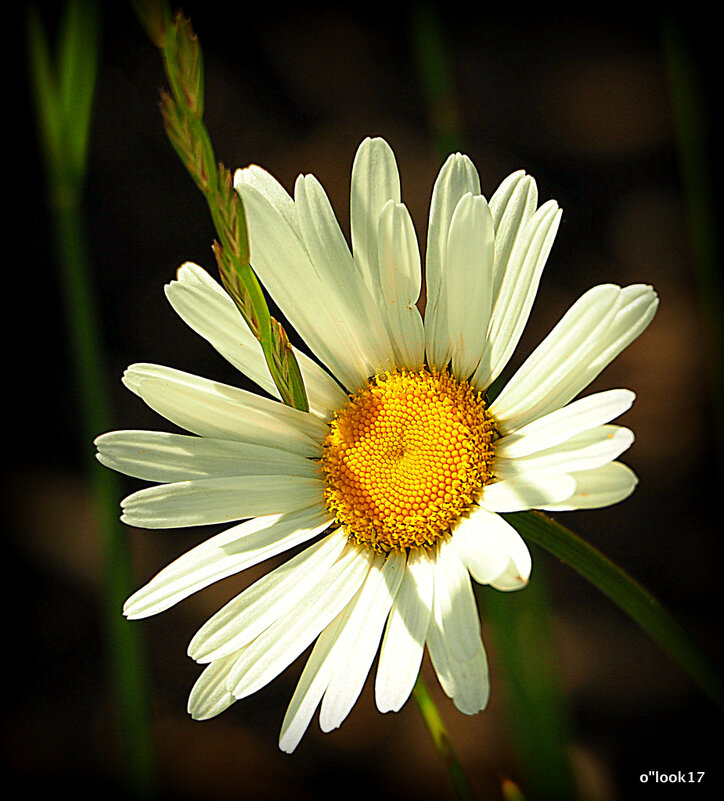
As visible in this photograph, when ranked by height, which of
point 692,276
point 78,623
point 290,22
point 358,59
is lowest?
point 78,623


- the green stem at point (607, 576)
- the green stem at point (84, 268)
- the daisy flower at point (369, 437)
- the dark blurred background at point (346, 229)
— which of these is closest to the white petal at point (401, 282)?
the daisy flower at point (369, 437)

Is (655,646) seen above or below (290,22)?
below

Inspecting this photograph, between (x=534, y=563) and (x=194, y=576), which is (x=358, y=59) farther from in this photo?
(x=194, y=576)

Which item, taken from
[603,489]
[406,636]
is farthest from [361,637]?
[603,489]

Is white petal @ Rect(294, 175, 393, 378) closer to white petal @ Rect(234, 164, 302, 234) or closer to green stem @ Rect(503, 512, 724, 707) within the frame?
white petal @ Rect(234, 164, 302, 234)

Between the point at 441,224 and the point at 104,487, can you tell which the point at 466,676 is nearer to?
the point at 441,224

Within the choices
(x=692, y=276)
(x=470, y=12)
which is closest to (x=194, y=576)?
(x=692, y=276)

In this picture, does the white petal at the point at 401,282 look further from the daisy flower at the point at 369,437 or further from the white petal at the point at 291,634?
the white petal at the point at 291,634
